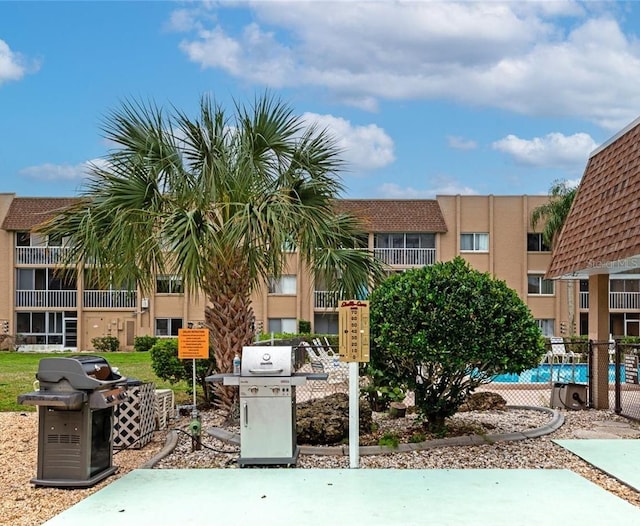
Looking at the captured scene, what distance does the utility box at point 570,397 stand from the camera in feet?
41.4

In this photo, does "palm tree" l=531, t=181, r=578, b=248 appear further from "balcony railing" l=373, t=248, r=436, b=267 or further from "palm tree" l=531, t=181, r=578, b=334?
"balcony railing" l=373, t=248, r=436, b=267

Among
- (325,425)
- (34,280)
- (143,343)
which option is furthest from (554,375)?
(34,280)

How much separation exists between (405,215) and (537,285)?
7888mm

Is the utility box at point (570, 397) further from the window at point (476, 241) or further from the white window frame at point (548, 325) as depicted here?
the white window frame at point (548, 325)

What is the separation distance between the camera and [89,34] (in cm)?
1513

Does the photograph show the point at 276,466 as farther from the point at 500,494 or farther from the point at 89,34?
the point at 89,34

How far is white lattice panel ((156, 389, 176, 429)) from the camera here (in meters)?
10.1

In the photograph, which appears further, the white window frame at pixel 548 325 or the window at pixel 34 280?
the window at pixel 34 280

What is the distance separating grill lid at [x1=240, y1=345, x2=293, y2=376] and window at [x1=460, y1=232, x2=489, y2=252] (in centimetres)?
3116

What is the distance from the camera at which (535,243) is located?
3844 cm

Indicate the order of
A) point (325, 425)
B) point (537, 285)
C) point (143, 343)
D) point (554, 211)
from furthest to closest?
1. point (537, 285)
2. point (143, 343)
3. point (554, 211)
4. point (325, 425)

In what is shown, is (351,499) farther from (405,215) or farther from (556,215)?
(405,215)

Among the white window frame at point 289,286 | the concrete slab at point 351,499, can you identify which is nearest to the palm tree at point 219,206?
the concrete slab at point 351,499

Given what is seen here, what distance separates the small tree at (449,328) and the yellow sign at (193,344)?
2.17 metres
